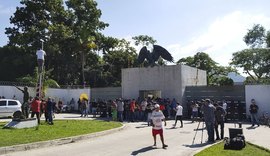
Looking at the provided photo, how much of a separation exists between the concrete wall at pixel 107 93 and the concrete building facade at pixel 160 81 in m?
1.44

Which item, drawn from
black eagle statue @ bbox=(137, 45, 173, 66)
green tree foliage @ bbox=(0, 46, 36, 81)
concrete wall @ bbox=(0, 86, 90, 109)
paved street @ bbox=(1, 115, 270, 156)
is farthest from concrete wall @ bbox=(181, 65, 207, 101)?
green tree foliage @ bbox=(0, 46, 36, 81)

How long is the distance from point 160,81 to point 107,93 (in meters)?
6.95

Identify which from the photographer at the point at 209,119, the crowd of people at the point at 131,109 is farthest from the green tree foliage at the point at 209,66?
the photographer at the point at 209,119

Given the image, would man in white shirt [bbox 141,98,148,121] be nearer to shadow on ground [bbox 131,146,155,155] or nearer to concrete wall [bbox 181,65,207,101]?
concrete wall [bbox 181,65,207,101]

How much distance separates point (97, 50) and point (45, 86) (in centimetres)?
1527

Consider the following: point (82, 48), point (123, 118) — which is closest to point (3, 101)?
point (123, 118)

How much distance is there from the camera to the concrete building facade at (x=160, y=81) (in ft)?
105

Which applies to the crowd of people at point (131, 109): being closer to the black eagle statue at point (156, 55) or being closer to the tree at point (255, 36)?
the black eagle statue at point (156, 55)

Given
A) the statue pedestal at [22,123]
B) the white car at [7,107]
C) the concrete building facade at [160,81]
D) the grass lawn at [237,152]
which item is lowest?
the grass lawn at [237,152]

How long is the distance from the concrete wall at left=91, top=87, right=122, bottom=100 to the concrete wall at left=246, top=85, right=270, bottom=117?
13.0 metres

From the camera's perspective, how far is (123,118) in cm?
2861

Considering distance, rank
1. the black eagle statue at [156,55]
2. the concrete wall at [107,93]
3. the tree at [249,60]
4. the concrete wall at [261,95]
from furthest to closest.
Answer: the tree at [249,60] → the concrete wall at [107,93] → the black eagle statue at [156,55] → the concrete wall at [261,95]

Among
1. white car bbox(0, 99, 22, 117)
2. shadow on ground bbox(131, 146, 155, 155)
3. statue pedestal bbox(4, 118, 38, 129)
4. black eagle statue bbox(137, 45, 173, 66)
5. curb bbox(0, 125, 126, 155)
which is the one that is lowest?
shadow on ground bbox(131, 146, 155, 155)

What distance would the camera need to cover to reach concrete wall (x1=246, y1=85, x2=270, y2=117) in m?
27.3
